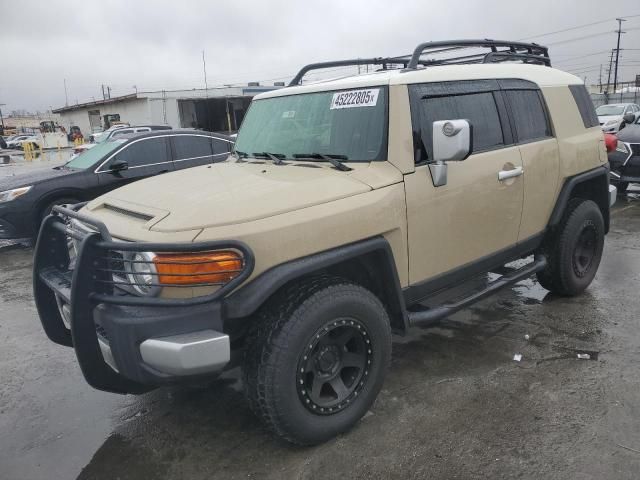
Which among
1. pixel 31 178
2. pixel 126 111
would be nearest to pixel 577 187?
pixel 31 178

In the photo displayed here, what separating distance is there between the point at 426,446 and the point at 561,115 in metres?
3.08

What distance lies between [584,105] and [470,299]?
247cm

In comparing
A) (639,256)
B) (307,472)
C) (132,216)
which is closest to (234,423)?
(307,472)

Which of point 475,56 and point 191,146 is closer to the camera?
point 475,56

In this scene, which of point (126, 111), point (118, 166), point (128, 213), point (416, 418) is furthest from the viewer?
point (126, 111)

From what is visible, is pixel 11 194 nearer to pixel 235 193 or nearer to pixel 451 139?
pixel 235 193

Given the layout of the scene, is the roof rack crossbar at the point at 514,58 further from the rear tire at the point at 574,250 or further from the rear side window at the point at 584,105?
the rear tire at the point at 574,250

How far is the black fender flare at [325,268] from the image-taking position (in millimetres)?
2457

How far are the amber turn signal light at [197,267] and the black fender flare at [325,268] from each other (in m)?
0.11

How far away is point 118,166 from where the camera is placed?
298 inches

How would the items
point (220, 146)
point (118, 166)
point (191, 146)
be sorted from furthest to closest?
point (220, 146) → point (191, 146) → point (118, 166)

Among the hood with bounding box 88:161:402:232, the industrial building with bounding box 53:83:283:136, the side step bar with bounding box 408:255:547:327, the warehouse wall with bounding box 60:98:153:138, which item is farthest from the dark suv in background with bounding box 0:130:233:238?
the warehouse wall with bounding box 60:98:153:138

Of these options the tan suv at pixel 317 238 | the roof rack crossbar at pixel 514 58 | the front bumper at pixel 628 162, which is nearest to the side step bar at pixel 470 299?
the tan suv at pixel 317 238

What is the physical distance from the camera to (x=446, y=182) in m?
3.26
